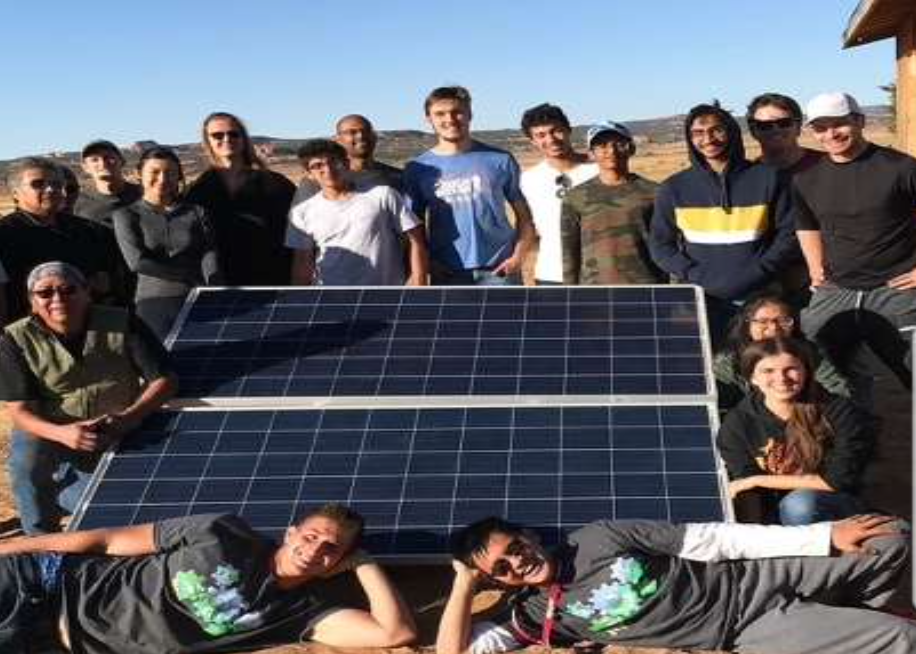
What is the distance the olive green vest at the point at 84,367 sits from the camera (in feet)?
21.4

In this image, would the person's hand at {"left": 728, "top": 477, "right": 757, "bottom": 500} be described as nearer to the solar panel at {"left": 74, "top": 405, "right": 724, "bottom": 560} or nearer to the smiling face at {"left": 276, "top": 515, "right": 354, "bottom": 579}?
the solar panel at {"left": 74, "top": 405, "right": 724, "bottom": 560}

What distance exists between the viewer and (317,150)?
7.91 m

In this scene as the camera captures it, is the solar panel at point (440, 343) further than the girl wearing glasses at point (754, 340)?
Yes

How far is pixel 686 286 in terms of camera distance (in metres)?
7.32

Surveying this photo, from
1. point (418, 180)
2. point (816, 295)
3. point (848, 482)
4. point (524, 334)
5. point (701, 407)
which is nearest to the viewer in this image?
point (848, 482)

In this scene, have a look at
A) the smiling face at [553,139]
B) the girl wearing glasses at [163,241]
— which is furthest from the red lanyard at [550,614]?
the smiling face at [553,139]

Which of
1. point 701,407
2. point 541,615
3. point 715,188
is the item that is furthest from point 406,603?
point 715,188

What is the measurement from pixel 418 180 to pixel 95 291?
2222mm

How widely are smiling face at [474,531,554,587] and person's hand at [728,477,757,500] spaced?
106 centimetres

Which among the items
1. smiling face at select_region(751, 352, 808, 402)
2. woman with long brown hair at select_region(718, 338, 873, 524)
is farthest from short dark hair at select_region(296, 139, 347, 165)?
smiling face at select_region(751, 352, 808, 402)

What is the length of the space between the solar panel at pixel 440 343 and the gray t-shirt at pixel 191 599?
1.45m

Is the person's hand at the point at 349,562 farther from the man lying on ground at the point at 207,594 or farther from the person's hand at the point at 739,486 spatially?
the person's hand at the point at 739,486

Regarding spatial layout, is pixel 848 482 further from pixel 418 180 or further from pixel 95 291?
pixel 95 291

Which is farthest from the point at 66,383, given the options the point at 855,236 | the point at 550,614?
the point at 855,236
